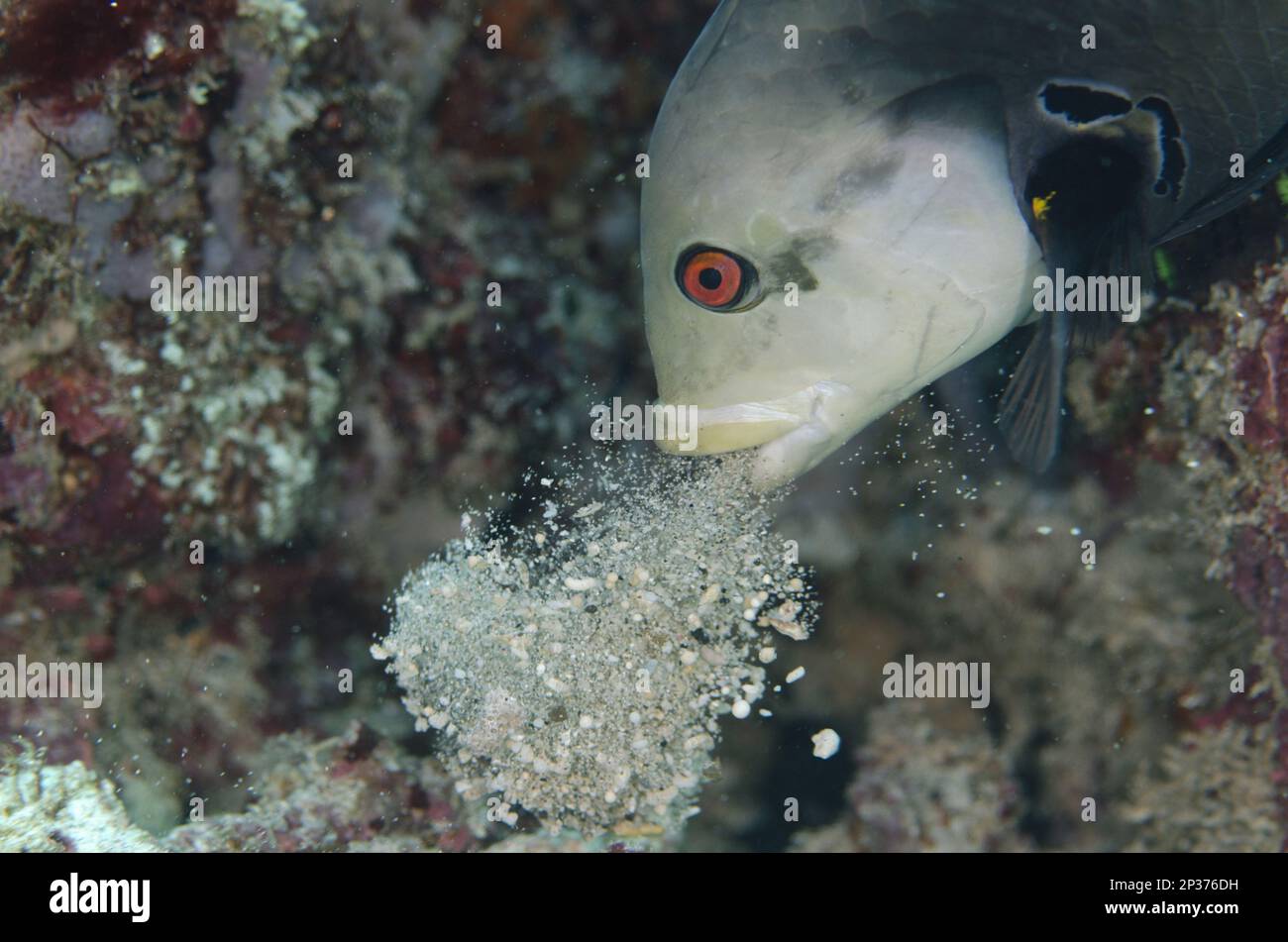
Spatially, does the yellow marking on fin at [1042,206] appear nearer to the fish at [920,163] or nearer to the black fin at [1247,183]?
the fish at [920,163]

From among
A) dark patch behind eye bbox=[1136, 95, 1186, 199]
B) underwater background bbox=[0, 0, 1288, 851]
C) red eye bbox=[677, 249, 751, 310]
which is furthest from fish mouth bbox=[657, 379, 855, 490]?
dark patch behind eye bbox=[1136, 95, 1186, 199]

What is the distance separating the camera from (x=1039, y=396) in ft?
6.40

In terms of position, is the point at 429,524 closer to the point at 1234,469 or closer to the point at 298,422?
the point at 298,422

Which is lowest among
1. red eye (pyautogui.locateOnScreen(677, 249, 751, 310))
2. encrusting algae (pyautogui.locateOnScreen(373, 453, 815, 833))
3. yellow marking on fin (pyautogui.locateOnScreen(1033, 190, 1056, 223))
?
encrusting algae (pyautogui.locateOnScreen(373, 453, 815, 833))

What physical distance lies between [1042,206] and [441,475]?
2.11m

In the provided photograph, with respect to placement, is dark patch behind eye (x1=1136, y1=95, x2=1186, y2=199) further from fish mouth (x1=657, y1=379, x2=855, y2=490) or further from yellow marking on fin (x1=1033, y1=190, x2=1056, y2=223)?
fish mouth (x1=657, y1=379, x2=855, y2=490)

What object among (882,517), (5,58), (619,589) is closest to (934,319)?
(882,517)

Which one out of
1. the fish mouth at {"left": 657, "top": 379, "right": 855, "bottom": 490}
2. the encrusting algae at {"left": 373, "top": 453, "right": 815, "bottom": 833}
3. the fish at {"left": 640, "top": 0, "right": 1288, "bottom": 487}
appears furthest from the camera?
the encrusting algae at {"left": 373, "top": 453, "right": 815, "bottom": 833}

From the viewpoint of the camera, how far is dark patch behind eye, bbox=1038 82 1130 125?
1.79m

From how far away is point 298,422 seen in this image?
2.80 metres

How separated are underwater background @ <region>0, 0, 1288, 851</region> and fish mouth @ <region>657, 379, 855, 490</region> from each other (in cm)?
40

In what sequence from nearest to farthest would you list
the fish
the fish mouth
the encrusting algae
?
the fish < the fish mouth < the encrusting algae

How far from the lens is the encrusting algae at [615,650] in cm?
229

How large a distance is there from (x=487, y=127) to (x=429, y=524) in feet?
4.87
